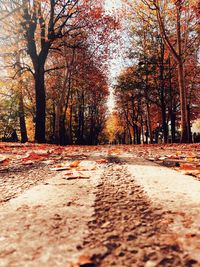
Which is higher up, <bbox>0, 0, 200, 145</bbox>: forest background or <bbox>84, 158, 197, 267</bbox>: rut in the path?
<bbox>0, 0, 200, 145</bbox>: forest background

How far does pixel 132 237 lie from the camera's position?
66cm

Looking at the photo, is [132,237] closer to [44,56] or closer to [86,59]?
[44,56]

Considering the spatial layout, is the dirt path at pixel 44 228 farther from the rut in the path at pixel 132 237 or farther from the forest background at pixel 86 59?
the forest background at pixel 86 59

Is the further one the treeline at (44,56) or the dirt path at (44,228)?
the treeline at (44,56)

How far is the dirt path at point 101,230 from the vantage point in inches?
21.4

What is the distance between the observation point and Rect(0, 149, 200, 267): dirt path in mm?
542

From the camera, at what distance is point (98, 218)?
31.8 inches

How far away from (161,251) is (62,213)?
0.42m

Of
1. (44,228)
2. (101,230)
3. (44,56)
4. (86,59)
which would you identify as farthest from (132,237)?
(86,59)

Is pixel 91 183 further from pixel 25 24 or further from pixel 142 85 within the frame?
pixel 142 85

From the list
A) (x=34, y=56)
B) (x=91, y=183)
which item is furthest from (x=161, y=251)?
(x=34, y=56)

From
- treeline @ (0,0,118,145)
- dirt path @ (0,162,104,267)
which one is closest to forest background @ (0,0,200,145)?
treeline @ (0,0,118,145)

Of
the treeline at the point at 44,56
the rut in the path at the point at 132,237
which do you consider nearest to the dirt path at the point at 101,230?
the rut in the path at the point at 132,237

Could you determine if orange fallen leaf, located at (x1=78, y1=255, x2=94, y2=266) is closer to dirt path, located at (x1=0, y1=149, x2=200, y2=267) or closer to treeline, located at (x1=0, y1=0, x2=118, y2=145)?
dirt path, located at (x1=0, y1=149, x2=200, y2=267)
